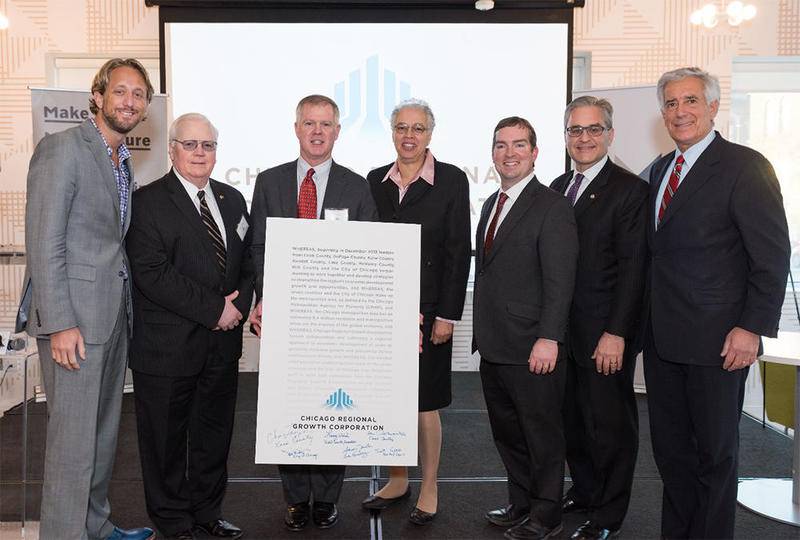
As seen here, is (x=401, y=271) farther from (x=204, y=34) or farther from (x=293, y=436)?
(x=204, y=34)

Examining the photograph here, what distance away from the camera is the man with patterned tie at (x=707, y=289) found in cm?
241

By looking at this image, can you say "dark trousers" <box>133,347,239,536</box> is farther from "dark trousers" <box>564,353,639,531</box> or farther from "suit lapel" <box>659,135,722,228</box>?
"suit lapel" <box>659,135,722,228</box>

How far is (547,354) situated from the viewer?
8.88ft

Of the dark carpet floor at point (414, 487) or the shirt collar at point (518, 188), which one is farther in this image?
the dark carpet floor at point (414, 487)

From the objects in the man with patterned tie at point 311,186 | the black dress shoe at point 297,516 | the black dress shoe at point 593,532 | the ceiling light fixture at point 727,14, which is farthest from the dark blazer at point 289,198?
the ceiling light fixture at point 727,14

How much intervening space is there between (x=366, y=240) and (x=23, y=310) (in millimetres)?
1402

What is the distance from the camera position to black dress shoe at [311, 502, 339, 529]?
3.04 meters

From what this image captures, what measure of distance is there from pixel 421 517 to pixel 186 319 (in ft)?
4.75

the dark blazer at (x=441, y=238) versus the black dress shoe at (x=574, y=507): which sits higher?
the dark blazer at (x=441, y=238)

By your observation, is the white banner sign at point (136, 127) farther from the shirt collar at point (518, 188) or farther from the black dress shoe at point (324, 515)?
the shirt collar at point (518, 188)

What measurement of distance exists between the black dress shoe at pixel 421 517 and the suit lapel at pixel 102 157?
1.93 m

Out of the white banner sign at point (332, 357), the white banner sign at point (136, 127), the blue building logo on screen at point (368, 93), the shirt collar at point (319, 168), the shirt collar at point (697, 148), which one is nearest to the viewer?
the white banner sign at point (332, 357)

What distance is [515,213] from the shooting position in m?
2.77

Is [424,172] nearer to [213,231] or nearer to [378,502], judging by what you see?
[213,231]
